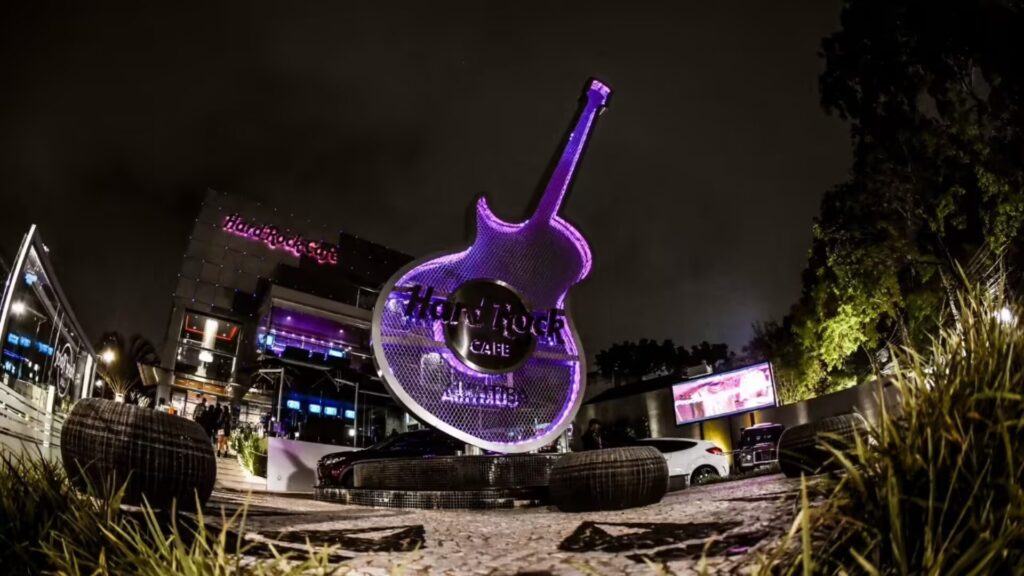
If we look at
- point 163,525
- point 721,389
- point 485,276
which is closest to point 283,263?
point 721,389

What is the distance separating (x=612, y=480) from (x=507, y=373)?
385 cm

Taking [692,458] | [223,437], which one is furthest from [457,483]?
[223,437]

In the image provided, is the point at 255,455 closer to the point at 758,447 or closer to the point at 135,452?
the point at 135,452

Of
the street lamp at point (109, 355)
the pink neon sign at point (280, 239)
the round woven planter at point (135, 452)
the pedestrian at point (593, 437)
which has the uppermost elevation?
the pink neon sign at point (280, 239)

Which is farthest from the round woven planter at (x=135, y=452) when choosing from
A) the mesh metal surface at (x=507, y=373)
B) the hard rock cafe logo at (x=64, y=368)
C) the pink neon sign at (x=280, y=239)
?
the pink neon sign at (x=280, y=239)

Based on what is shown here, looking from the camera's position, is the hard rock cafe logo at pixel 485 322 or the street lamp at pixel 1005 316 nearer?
the street lamp at pixel 1005 316

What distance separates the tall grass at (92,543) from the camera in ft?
7.10

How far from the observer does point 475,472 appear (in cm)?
764

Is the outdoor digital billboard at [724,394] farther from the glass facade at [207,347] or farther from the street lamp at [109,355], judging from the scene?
the street lamp at [109,355]

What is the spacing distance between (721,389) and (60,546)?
24.5 meters

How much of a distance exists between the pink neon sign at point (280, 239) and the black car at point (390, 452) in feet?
79.8

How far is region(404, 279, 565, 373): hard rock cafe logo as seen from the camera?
8.59 m

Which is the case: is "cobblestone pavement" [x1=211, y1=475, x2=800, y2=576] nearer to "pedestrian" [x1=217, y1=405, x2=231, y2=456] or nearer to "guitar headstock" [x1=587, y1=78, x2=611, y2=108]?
"guitar headstock" [x1=587, y1=78, x2=611, y2=108]

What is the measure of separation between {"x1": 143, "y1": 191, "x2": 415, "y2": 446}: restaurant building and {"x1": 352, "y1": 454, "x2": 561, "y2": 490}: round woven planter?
18857 mm
